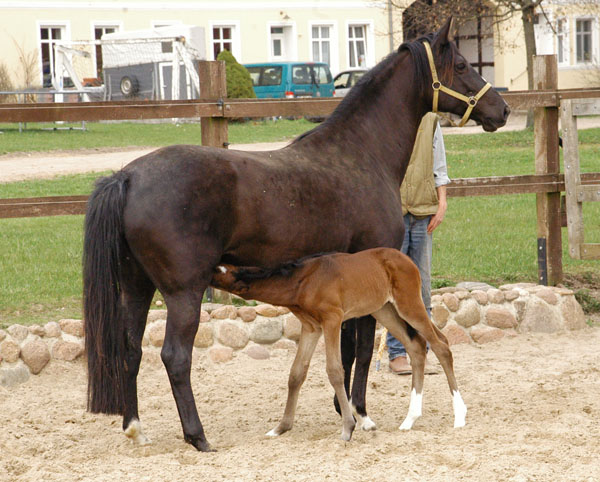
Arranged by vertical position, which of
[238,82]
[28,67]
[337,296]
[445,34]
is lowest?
[337,296]

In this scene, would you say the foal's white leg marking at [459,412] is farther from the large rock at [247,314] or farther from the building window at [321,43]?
the building window at [321,43]

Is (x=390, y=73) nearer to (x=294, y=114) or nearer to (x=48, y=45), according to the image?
(x=294, y=114)

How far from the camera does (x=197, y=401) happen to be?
5.46 m

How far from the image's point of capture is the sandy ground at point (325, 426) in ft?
12.7

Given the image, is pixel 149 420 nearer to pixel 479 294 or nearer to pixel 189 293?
pixel 189 293

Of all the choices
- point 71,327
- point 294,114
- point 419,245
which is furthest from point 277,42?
point 71,327

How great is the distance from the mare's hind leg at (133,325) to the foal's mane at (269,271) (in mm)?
547

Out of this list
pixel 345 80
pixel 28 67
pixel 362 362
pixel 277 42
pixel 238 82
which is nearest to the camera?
pixel 362 362

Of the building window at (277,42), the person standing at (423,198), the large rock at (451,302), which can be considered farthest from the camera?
the building window at (277,42)

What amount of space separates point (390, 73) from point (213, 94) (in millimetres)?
1937

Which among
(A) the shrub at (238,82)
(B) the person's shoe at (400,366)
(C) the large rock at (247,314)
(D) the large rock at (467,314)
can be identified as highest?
(A) the shrub at (238,82)

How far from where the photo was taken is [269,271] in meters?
4.29

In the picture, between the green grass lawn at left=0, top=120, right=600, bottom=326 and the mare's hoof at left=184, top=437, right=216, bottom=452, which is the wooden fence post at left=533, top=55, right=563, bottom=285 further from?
the mare's hoof at left=184, top=437, right=216, bottom=452

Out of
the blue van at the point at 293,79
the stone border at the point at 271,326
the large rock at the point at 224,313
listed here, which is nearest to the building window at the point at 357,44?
the blue van at the point at 293,79
